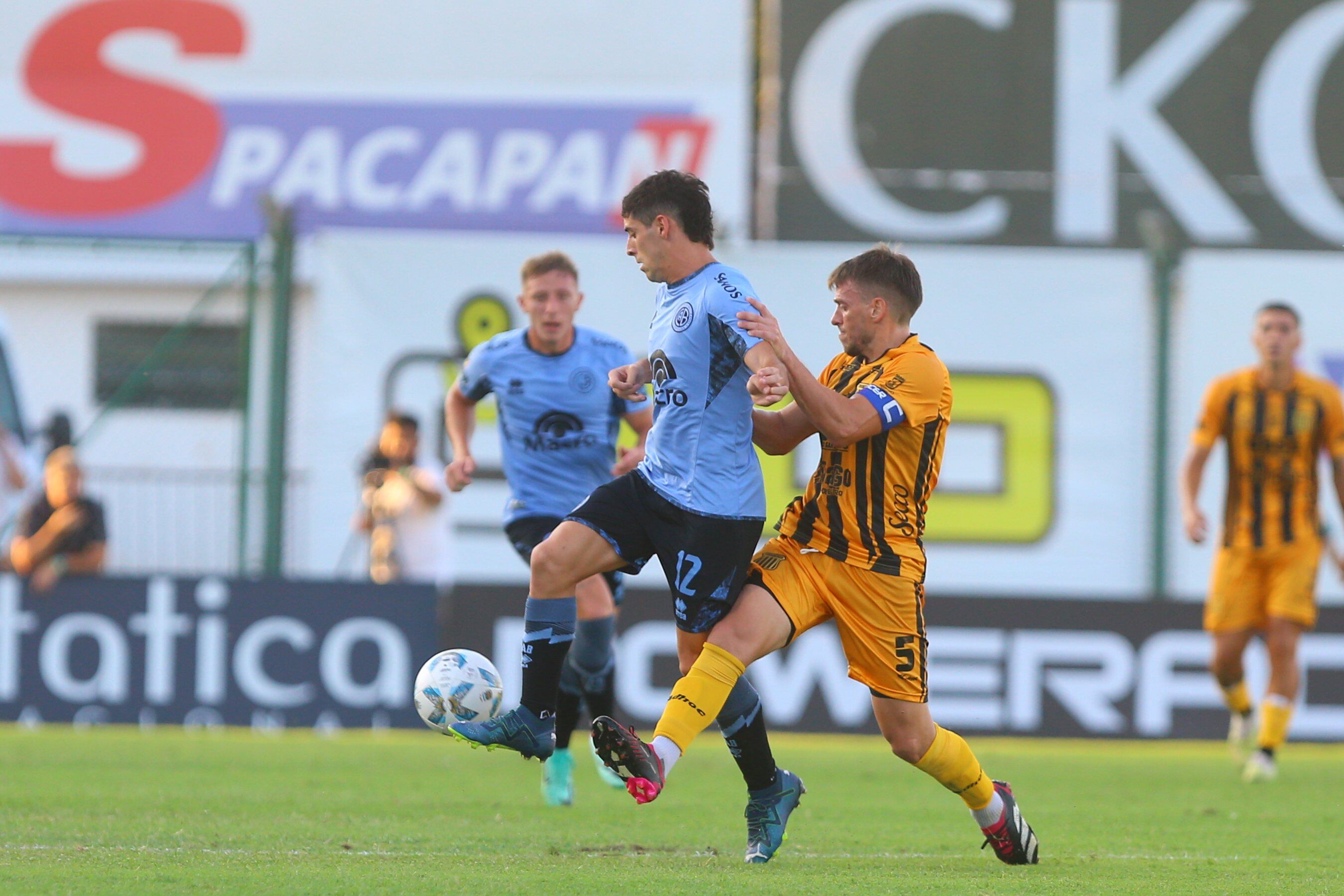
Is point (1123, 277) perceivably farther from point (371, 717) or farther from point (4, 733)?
point (4, 733)

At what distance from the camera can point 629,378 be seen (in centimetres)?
582

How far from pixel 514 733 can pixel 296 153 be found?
14553mm

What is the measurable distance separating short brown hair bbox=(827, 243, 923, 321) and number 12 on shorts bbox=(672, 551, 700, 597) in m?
0.96

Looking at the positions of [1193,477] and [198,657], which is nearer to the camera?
[1193,477]

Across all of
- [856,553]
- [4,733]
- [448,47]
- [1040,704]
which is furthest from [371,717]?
[448,47]

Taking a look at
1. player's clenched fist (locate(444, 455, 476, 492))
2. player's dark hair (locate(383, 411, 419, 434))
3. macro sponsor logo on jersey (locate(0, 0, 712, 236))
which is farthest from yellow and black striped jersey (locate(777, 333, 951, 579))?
macro sponsor logo on jersey (locate(0, 0, 712, 236))

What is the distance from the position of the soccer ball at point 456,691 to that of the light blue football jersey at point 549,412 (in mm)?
1545

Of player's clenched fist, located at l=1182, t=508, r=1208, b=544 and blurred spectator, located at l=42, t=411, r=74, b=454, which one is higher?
blurred spectator, located at l=42, t=411, r=74, b=454

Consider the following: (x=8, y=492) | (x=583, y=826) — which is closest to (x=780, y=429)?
(x=583, y=826)

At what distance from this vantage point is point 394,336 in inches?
500

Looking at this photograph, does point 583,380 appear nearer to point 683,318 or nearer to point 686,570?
point 683,318

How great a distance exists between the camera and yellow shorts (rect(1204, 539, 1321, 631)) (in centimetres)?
939

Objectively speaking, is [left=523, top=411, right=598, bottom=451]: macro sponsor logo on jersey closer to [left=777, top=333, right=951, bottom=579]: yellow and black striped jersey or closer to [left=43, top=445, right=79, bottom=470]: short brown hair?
[left=777, top=333, right=951, bottom=579]: yellow and black striped jersey

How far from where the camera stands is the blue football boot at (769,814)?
565cm
